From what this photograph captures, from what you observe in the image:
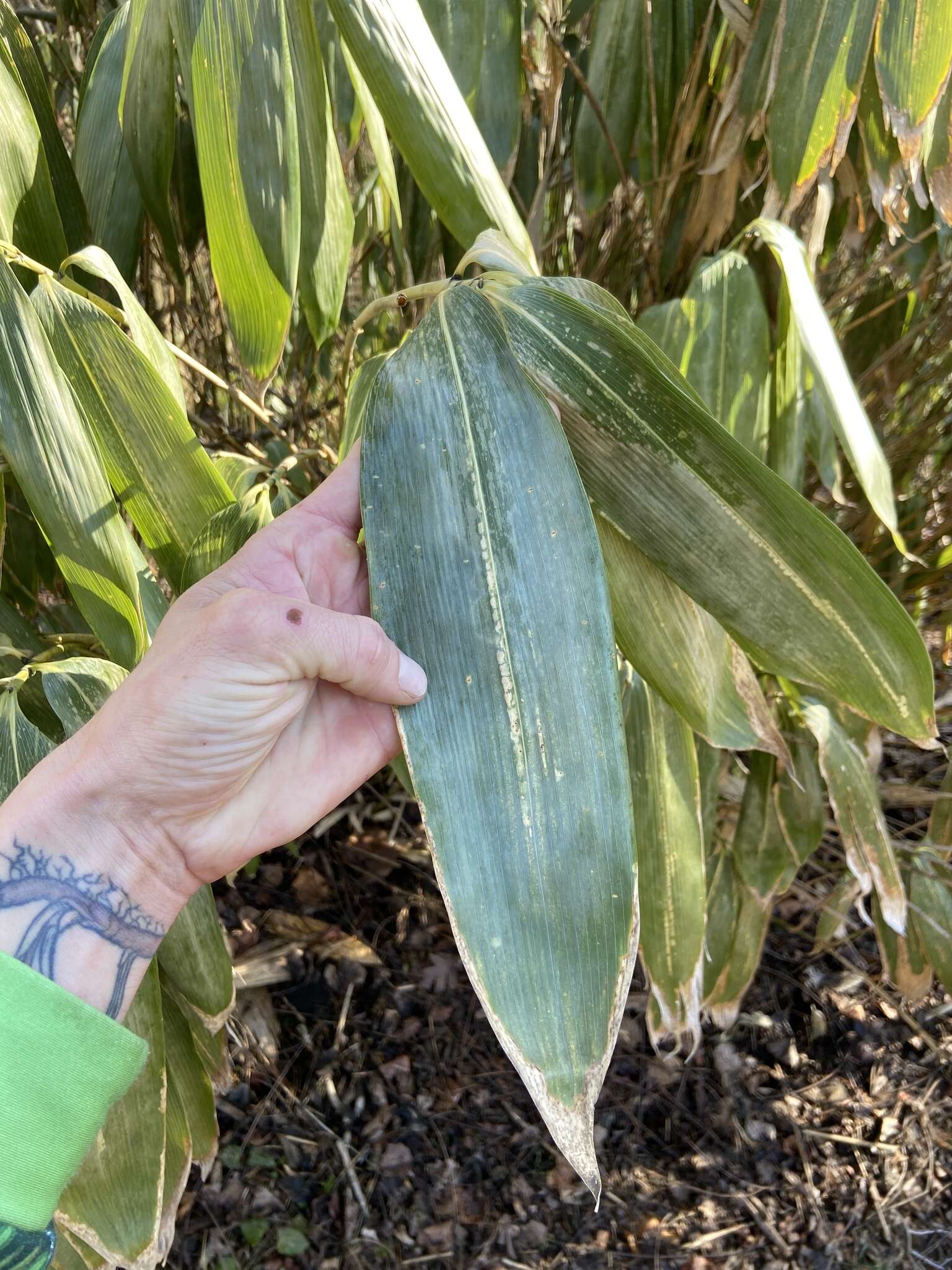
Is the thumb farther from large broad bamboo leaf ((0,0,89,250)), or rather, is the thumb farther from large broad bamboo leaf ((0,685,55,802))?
large broad bamboo leaf ((0,0,89,250))

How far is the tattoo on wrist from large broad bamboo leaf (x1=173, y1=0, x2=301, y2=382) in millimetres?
351


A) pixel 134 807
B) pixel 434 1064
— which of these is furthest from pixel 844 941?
pixel 134 807

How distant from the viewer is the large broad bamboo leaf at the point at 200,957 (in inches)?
24.4

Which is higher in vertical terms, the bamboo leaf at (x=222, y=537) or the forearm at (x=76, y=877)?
the bamboo leaf at (x=222, y=537)

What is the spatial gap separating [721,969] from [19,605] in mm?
941

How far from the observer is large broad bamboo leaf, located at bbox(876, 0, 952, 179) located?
57cm

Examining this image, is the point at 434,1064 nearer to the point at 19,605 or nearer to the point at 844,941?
the point at 844,941

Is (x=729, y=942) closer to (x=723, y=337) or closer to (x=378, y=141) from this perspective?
(x=723, y=337)

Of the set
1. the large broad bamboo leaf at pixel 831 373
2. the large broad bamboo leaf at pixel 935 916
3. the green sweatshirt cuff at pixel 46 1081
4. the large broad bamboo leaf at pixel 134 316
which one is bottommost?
the large broad bamboo leaf at pixel 935 916

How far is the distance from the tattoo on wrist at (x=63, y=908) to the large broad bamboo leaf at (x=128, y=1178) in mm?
89

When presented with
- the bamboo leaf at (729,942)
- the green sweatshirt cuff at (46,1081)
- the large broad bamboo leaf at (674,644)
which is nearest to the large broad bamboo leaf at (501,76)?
the large broad bamboo leaf at (674,644)

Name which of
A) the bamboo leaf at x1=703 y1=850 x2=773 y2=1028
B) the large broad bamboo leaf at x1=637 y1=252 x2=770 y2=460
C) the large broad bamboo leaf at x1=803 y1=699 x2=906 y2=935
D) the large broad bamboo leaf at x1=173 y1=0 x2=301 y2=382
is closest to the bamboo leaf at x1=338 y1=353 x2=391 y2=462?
the large broad bamboo leaf at x1=173 y1=0 x2=301 y2=382

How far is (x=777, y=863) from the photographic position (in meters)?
0.92

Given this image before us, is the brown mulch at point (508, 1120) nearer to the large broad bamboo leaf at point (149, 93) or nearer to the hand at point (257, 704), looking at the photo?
the hand at point (257, 704)
